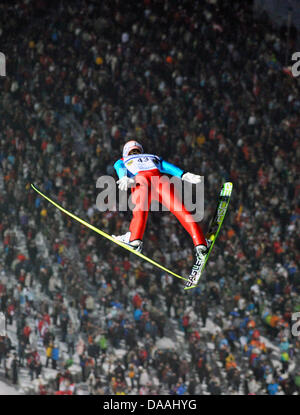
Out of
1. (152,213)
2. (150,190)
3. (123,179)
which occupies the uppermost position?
(123,179)

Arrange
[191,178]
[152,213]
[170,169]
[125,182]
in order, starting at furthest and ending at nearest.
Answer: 1. [152,213]
2. [170,169]
3. [191,178]
4. [125,182]

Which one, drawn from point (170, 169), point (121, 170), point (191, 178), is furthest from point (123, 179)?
point (191, 178)

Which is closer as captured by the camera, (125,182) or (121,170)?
(125,182)

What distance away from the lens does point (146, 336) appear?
16.5 meters

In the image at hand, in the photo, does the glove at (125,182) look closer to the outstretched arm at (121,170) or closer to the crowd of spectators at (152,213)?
the outstretched arm at (121,170)

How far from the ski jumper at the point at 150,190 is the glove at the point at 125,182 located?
0.10m

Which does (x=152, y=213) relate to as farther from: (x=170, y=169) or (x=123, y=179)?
(x=123, y=179)

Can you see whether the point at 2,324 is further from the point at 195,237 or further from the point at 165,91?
the point at 195,237

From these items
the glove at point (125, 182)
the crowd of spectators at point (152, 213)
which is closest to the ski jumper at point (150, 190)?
A: the glove at point (125, 182)

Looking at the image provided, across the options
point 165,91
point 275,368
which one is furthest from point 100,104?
point 275,368

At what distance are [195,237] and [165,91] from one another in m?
14.2

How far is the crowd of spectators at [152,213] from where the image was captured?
53.0ft

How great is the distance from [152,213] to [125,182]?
10.6m

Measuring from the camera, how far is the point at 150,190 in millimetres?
8047
